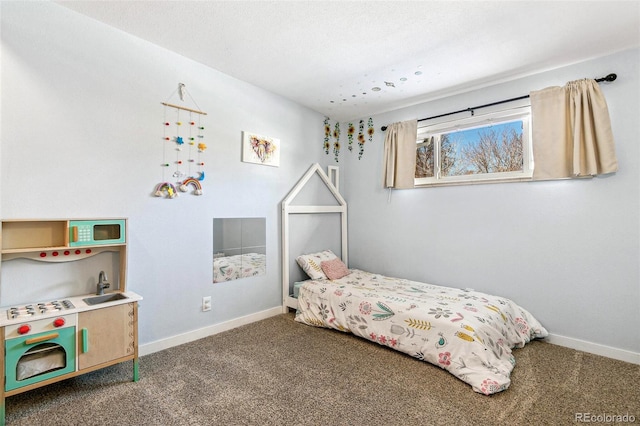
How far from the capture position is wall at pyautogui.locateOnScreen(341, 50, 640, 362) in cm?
234

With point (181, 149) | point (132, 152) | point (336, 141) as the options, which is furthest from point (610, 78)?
point (132, 152)

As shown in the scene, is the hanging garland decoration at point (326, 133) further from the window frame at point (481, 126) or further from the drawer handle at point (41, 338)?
the drawer handle at point (41, 338)

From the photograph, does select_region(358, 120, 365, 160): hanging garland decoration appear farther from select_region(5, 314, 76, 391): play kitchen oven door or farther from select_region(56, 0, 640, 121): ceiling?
select_region(5, 314, 76, 391): play kitchen oven door

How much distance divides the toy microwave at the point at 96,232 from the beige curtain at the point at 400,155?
8.72 feet

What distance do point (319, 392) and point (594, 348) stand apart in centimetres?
222

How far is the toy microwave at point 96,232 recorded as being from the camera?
6.31 feet

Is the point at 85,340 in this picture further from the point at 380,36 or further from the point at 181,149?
the point at 380,36

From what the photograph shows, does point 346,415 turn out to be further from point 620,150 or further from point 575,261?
point 620,150

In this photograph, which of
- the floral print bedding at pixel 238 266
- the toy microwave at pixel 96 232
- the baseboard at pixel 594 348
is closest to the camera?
the toy microwave at pixel 96 232

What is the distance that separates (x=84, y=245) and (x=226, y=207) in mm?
1157

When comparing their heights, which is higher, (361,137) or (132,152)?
(361,137)

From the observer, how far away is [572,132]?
8.21 ft

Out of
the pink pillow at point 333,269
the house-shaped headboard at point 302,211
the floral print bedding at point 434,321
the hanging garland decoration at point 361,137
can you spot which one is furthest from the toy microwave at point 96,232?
the hanging garland decoration at point 361,137

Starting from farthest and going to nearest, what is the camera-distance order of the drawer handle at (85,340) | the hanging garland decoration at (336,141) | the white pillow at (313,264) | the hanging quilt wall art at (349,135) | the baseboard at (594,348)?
1. the hanging garland decoration at (336,141)
2. the hanging quilt wall art at (349,135)
3. the white pillow at (313,264)
4. the baseboard at (594,348)
5. the drawer handle at (85,340)
